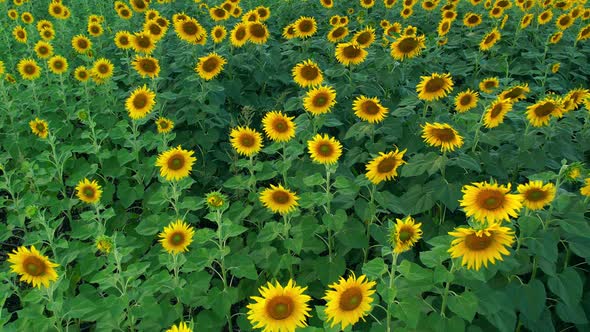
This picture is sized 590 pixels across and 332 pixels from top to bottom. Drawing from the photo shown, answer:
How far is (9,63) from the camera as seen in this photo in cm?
681

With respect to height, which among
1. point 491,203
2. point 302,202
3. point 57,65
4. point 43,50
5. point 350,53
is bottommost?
point 491,203

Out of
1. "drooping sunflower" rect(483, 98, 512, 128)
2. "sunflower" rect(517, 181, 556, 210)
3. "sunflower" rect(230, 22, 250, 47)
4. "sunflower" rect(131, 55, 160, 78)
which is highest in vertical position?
"sunflower" rect(131, 55, 160, 78)

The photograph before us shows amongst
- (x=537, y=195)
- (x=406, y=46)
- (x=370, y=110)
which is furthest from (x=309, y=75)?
(x=537, y=195)

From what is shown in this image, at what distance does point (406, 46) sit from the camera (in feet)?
14.0

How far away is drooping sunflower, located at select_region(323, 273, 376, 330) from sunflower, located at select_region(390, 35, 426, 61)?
9.07 feet

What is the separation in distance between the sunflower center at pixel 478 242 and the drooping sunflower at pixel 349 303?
48 cm

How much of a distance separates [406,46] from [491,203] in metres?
2.38

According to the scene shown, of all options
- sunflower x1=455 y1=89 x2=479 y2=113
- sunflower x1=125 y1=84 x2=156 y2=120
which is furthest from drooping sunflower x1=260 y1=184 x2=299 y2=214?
sunflower x1=125 y1=84 x2=156 y2=120

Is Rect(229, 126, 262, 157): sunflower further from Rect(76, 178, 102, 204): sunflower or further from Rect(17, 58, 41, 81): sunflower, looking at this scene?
Rect(17, 58, 41, 81): sunflower

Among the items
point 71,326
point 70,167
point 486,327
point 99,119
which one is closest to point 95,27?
point 99,119

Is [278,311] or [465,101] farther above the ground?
[465,101]

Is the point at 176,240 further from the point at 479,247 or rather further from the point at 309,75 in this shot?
the point at 309,75

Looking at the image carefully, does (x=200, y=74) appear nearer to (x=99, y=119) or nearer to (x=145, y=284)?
(x=99, y=119)

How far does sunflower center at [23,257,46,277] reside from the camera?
2.63 meters
